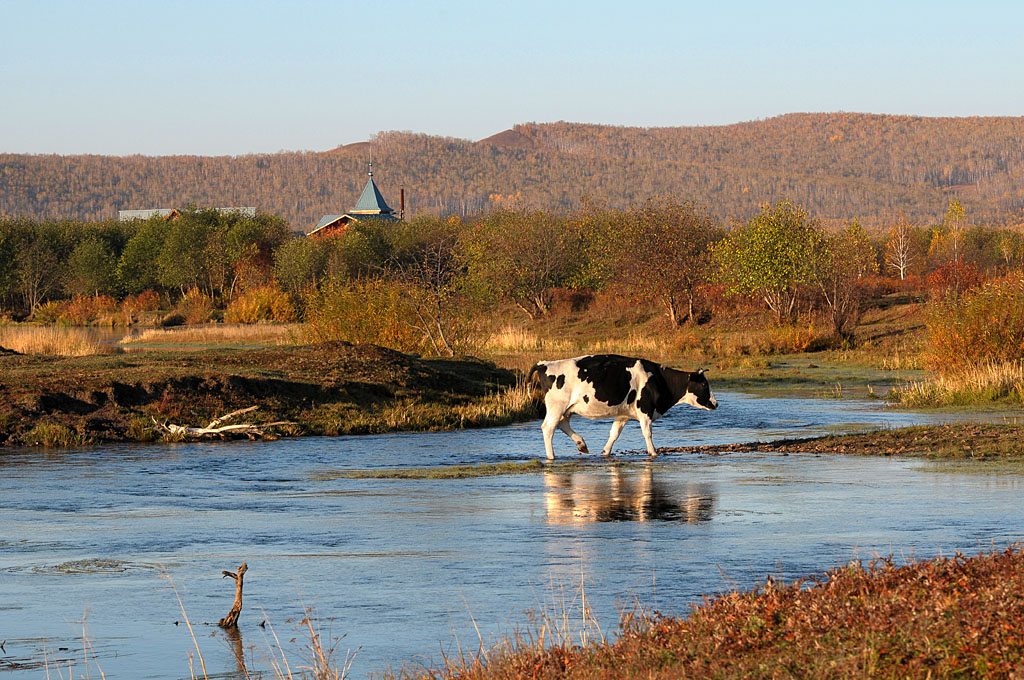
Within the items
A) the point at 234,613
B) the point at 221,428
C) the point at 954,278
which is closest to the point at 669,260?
the point at 954,278

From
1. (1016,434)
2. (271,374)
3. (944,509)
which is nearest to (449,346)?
(271,374)

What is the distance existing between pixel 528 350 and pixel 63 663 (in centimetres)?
4812

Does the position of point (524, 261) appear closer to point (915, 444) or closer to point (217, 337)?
point (217, 337)

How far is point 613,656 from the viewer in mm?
7680

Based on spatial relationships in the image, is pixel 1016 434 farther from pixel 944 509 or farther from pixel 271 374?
pixel 271 374

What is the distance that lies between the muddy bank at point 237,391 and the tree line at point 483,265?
24.1 feet

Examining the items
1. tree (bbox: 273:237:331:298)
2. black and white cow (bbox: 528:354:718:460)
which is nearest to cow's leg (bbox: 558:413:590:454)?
black and white cow (bbox: 528:354:718:460)

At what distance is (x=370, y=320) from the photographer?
1718 inches

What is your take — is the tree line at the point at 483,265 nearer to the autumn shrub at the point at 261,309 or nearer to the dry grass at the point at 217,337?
the autumn shrub at the point at 261,309

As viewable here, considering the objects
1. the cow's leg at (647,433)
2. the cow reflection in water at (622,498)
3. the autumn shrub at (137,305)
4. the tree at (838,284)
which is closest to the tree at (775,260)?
the tree at (838,284)

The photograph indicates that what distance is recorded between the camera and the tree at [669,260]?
227 ft

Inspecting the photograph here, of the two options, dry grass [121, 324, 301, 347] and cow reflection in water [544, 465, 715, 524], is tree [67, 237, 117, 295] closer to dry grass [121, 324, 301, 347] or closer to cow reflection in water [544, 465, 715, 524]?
dry grass [121, 324, 301, 347]

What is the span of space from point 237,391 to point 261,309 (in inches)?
2255

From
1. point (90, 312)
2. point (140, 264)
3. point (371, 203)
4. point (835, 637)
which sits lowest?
point (835, 637)
